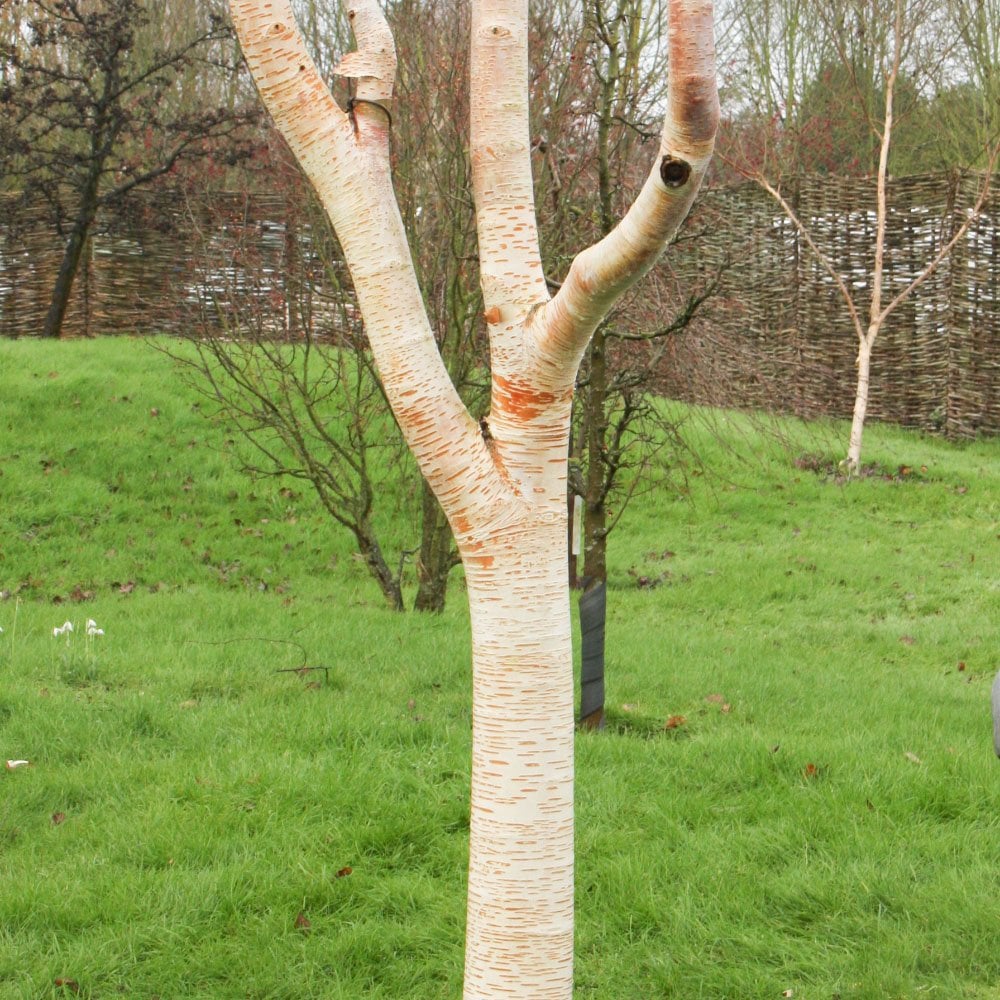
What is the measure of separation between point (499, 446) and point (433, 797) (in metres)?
2.37

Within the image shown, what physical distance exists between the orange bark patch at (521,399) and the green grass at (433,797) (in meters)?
1.87

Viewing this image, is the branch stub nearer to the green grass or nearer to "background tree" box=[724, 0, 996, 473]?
the green grass

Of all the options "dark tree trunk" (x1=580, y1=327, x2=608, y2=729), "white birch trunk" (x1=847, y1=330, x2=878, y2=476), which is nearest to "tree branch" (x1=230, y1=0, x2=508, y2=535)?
"dark tree trunk" (x1=580, y1=327, x2=608, y2=729)

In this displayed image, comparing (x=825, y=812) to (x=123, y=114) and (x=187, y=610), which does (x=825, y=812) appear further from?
(x=123, y=114)

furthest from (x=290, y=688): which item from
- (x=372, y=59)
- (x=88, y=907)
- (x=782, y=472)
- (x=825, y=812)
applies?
(x=782, y=472)

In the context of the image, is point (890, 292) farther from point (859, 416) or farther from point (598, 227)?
point (598, 227)

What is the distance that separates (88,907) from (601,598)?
2.49 metres

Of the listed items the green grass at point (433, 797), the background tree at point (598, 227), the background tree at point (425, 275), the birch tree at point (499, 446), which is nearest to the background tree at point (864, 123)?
the background tree at point (598, 227)

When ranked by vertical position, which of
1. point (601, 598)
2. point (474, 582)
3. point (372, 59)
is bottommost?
point (601, 598)

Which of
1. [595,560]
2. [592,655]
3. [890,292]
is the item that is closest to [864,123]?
[890,292]

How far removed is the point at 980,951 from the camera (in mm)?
3242

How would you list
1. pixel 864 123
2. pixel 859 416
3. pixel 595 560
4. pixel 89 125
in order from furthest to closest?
pixel 864 123 → pixel 89 125 → pixel 859 416 → pixel 595 560

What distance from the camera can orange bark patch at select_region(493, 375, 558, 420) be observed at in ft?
7.21

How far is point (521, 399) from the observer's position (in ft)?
7.23
